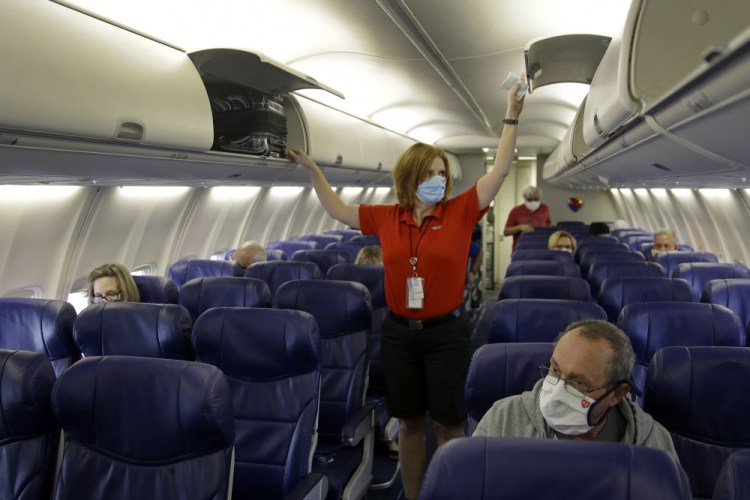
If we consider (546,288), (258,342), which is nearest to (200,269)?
(546,288)

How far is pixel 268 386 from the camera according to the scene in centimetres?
336

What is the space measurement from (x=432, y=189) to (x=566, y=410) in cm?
139

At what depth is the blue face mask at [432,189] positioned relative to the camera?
3.27 m

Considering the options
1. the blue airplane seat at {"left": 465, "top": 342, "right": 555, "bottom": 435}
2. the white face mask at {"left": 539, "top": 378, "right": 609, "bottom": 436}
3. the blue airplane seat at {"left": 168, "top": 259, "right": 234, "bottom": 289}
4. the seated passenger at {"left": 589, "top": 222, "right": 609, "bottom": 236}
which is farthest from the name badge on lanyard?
the seated passenger at {"left": 589, "top": 222, "right": 609, "bottom": 236}

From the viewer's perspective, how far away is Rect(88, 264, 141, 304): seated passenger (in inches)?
185

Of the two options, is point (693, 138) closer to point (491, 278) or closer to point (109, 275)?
point (109, 275)

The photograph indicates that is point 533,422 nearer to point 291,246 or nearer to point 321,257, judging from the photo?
point 321,257

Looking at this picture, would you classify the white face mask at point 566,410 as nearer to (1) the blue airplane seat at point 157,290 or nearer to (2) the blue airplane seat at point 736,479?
(2) the blue airplane seat at point 736,479

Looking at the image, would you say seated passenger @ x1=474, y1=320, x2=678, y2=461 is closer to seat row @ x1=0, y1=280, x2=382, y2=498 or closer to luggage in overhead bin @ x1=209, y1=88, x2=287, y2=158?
seat row @ x1=0, y1=280, x2=382, y2=498

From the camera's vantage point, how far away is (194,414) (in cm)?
235

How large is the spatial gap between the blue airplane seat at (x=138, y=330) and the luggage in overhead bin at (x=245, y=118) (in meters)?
2.02

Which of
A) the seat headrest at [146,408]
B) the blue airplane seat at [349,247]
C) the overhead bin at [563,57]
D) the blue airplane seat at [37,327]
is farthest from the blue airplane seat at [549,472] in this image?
the blue airplane seat at [349,247]

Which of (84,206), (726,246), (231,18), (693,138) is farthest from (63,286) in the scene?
(726,246)

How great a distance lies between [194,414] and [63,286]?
4381 mm
